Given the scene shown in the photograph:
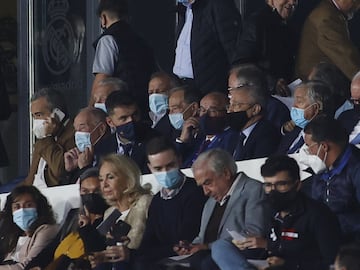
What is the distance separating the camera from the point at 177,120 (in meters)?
14.1

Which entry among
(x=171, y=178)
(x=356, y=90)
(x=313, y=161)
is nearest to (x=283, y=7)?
(x=356, y=90)

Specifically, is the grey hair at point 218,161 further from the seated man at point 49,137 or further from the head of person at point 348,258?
the seated man at point 49,137

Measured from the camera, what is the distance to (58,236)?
45.7 ft

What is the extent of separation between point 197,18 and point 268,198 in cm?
278

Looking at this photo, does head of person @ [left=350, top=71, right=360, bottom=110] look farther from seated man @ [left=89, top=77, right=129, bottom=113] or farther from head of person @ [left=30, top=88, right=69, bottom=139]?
head of person @ [left=30, top=88, right=69, bottom=139]

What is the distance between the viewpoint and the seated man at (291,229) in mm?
11789

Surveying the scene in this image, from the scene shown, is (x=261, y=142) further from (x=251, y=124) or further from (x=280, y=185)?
(x=280, y=185)

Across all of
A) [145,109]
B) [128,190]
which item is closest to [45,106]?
[145,109]

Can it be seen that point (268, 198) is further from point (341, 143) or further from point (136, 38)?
point (136, 38)

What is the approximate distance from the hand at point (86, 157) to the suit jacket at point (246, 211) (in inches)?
81.8

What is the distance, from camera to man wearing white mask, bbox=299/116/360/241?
12.0 meters

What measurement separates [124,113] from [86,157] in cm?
56

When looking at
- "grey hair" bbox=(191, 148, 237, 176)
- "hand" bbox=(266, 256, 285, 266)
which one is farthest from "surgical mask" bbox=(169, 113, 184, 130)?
"hand" bbox=(266, 256, 285, 266)

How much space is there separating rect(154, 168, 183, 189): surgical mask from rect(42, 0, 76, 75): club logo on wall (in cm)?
442
